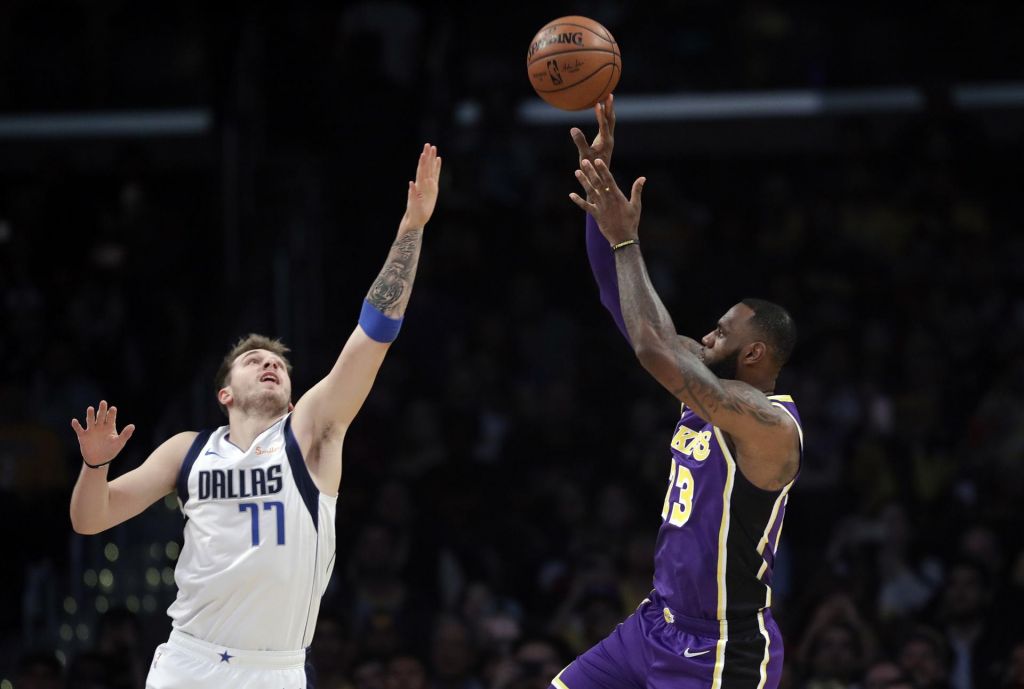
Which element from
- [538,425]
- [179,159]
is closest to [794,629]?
[538,425]

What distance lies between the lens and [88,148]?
16.0 m

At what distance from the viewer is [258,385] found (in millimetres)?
6160

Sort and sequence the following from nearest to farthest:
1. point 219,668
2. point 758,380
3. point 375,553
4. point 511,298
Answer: point 219,668 → point 758,380 → point 375,553 → point 511,298

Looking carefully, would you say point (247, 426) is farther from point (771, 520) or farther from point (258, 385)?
point (771, 520)

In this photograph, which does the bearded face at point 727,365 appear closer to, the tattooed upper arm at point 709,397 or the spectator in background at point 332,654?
the tattooed upper arm at point 709,397

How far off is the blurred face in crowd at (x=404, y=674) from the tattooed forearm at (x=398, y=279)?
3551 millimetres

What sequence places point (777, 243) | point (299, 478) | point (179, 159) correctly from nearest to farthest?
point (299, 478)
point (777, 243)
point (179, 159)

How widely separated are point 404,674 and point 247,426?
10.5 feet

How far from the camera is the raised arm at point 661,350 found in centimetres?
578

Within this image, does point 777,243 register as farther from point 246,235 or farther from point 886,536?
point 246,235

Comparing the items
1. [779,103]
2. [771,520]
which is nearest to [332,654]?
[771,520]

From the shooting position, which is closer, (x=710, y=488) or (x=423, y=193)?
(x=710, y=488)

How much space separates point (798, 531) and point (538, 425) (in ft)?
7.22

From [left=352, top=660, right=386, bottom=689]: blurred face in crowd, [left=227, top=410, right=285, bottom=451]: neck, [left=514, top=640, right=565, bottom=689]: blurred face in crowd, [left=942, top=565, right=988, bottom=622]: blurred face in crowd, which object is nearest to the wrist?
[left=227, top=410, right=285, bottom=451]: neck
